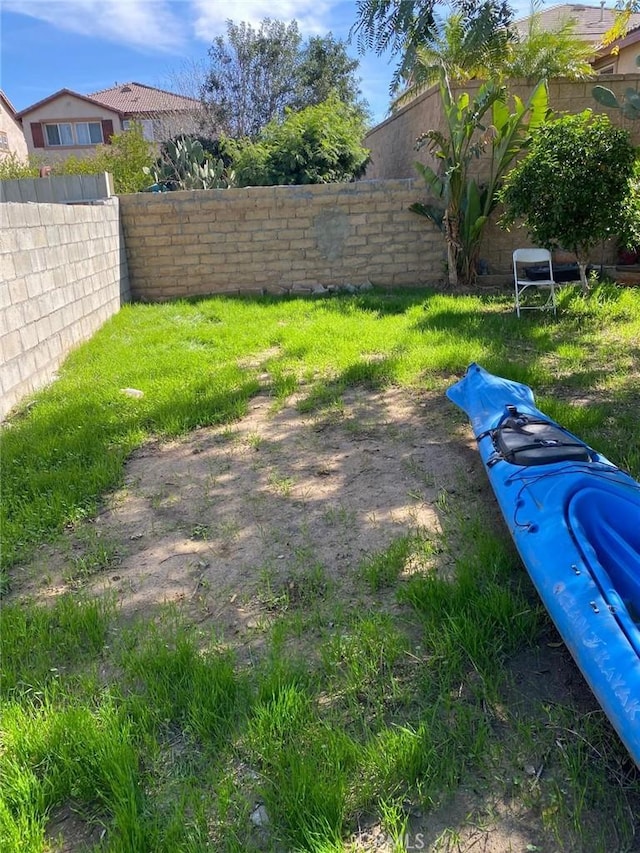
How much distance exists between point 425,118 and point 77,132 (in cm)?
3445

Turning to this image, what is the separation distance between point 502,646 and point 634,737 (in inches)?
27.6

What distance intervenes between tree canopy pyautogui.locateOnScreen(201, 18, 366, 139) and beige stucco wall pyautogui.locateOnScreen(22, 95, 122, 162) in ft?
42.7

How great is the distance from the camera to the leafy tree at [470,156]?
872cm

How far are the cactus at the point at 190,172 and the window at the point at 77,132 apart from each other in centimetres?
2845

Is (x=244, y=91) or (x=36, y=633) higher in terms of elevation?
(x=244, y=91)

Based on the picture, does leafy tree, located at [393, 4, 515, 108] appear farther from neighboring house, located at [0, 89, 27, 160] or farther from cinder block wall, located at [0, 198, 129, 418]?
neighboring house, located at [0, 89, 27, 160]

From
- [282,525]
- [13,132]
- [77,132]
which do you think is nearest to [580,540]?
[282,525]

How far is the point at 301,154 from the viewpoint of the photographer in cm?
1227

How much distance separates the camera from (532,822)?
5.71 feet

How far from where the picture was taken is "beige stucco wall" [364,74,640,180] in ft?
30.7

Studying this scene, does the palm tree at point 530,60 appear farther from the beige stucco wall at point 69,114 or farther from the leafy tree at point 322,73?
the beige stucco wall at point 69,114

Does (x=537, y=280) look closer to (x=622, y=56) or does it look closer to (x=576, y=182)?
(x=576, y=182)

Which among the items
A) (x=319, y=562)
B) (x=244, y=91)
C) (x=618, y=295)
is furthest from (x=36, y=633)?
(x=244, y=91)

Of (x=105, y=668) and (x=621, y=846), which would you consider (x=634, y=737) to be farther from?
(x=105, y=668)
